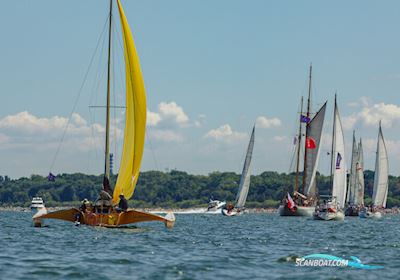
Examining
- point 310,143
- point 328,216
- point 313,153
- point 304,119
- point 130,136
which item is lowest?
point 328,216

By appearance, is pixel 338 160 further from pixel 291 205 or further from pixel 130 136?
pixel 130 136

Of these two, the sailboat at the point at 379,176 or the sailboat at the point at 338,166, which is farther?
the sailboat at the point at 379,176

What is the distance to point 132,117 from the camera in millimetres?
55938

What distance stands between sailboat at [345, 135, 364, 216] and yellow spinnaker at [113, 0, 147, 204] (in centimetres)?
9785

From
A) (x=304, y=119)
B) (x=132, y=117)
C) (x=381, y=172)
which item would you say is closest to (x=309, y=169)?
(x=304, y=119)

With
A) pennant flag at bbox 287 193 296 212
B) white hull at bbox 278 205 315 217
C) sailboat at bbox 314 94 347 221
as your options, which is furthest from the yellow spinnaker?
pennant flag at bbox 287 193 296 212

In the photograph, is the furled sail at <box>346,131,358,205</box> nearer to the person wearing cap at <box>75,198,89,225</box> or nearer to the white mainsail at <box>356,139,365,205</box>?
the white mainsail at <box>356,139,365,205</box>

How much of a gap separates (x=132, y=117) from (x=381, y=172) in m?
93.7

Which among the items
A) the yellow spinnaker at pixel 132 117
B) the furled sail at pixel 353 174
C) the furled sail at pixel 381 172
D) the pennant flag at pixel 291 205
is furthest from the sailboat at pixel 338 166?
the yellow spinnaker at pixel 132 117

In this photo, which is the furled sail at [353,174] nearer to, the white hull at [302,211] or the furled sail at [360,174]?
the furled sail at [360,174]

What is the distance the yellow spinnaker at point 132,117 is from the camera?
5572cm

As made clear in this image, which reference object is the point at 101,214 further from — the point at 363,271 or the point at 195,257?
the point at 363,271

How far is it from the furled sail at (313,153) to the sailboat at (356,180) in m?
24.7

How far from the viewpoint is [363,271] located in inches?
1345
